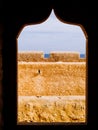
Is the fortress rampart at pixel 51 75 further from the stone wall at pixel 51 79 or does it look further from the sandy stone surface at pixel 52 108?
the sandy stone surface at pixel 52 108

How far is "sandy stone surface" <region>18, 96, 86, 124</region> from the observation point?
10.1 m

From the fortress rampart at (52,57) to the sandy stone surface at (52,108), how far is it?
532cm

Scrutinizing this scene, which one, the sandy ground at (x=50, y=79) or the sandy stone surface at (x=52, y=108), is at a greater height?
the sandy ground at (x=50, y=79)

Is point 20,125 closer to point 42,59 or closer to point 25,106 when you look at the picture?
point 25,106

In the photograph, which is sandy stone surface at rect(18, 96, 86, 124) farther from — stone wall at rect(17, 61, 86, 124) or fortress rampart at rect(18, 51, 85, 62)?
fortress rampart at rect(18, 51, 85, 62)

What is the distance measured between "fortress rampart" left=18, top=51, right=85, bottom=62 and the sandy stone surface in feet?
17.4

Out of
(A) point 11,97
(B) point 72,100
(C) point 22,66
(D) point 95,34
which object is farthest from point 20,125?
(C) point 22,66

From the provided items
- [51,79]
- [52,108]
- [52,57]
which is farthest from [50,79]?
[52,108]

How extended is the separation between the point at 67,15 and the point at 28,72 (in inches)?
537

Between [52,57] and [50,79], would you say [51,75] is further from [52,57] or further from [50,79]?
[52,57]

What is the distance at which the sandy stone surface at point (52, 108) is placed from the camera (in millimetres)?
10078

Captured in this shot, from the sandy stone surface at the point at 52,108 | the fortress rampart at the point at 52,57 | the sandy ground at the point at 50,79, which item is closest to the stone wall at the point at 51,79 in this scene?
the sandy ground at the point at 50,79

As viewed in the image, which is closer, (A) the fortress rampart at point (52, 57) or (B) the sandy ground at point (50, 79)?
(A) the fortress rampart at point (52, 57)

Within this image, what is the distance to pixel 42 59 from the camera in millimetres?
16406
